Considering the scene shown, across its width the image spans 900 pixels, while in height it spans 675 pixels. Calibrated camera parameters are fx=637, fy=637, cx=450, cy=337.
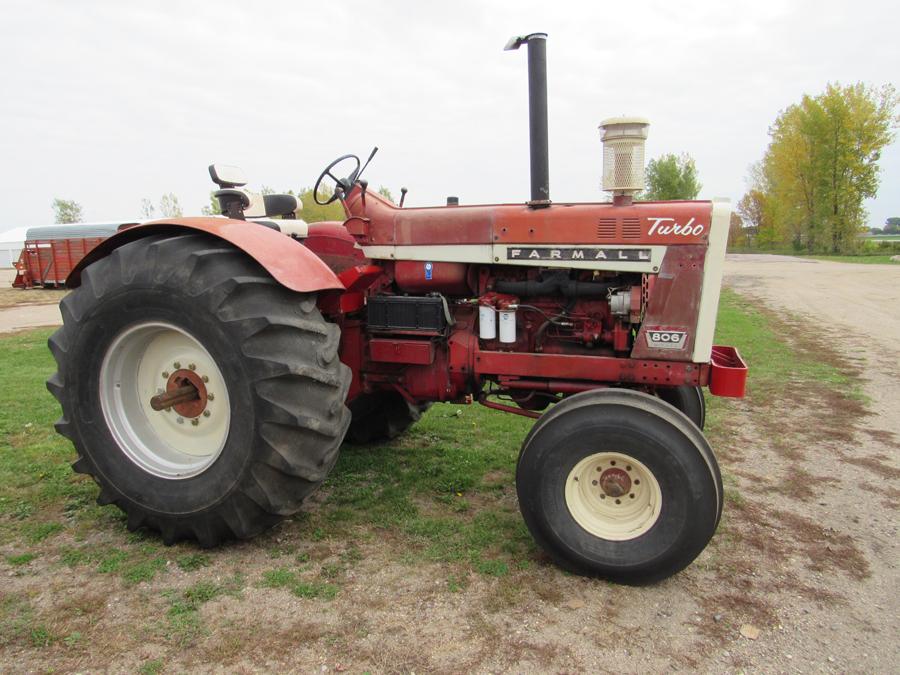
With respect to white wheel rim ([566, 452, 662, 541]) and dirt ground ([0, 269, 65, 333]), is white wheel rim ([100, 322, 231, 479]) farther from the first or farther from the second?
dirt ground ([0, 269, 65, 333])

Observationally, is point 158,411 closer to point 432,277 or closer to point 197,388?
point 197,388

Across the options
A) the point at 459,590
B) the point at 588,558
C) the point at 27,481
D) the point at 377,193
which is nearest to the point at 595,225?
the point at 377,193

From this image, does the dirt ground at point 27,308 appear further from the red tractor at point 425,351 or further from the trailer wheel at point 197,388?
the red tractor at point 425,351

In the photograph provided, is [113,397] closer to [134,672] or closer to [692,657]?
[134,672]

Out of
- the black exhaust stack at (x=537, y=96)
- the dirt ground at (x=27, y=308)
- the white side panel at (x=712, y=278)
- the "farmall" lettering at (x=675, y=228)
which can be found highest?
the black exhaust stack at (x=537, y=96)

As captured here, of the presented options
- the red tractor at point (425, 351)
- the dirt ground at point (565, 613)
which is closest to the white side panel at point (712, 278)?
the red tractor at point (425, 351)

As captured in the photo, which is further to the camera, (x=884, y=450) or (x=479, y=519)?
(x=884, y=450)

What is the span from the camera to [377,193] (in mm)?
3789

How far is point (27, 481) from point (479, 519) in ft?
9.14

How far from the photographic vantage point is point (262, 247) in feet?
10.1

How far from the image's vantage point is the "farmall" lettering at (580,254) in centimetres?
318

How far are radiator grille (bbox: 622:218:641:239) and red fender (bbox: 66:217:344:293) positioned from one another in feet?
4.80

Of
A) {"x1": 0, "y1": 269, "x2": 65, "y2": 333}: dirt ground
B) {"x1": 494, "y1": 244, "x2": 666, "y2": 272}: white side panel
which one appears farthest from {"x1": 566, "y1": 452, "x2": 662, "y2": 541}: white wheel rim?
{"x1": 0, "y1": 269, "x2": 65, "y2": 333}: dirt ground

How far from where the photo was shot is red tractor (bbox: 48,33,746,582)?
9.41 feet
